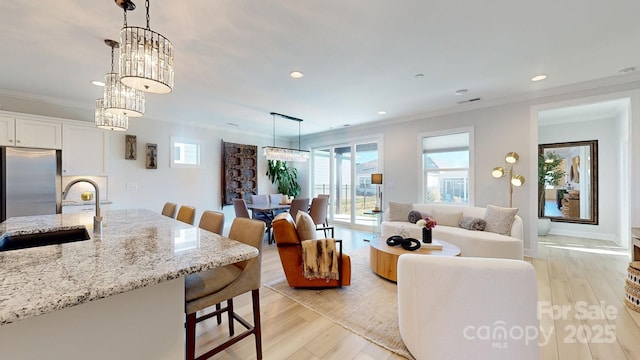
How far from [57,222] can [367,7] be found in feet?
10.2

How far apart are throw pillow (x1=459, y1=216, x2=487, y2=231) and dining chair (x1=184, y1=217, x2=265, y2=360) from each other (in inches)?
142

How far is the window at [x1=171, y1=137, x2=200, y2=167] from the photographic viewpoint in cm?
559

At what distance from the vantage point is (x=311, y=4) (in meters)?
1.95

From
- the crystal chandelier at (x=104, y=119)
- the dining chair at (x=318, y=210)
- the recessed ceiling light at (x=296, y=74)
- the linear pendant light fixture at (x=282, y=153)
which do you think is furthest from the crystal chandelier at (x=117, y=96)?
the dining chair at (x=318, y=210)

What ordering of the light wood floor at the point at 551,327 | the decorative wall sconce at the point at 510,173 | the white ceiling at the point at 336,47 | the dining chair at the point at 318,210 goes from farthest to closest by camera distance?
1. the dining chair at the point at 318,210
2. the decorative wall sconce at the point at 510,173
3. the white ceiling at the point at 336,47
4. the light wood floor at the point at 551,327

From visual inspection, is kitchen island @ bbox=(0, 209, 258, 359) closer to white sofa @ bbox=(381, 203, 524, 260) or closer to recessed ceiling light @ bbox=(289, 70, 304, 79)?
recessed ceiling light @ bbox=(289, 70, 304, 79)

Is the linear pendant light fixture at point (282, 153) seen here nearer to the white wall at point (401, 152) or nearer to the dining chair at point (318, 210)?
the dining chair at point (318, 210)

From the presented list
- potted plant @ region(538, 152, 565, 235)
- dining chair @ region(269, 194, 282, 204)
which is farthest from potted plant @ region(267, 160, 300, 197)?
potted plant @ region(538, 152, 565, 235)

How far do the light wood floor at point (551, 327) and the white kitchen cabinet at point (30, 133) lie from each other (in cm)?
390

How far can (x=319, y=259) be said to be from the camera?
2754 mm

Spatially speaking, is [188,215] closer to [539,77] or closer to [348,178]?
[348,178]

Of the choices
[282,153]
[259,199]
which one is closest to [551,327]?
[282,153]

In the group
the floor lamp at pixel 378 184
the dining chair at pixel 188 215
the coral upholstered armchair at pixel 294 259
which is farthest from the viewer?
the floor lamp at pixel 378 184

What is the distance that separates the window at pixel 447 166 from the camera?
482cm
